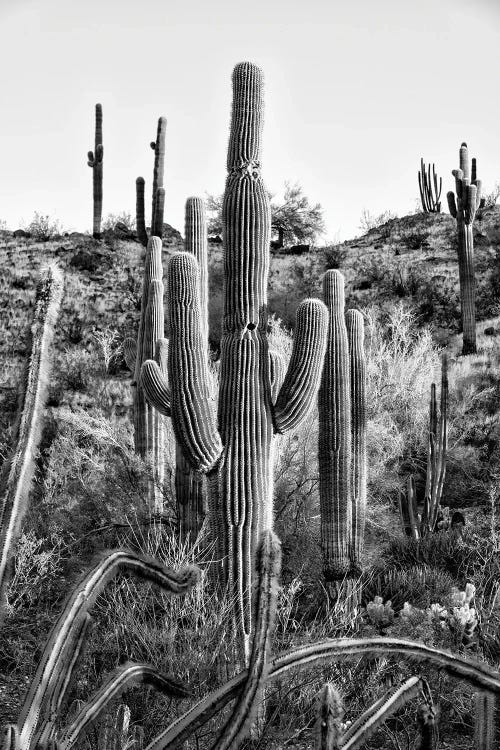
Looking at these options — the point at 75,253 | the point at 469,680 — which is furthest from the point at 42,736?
the point at 75,253

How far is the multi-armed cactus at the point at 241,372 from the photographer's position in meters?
6.85

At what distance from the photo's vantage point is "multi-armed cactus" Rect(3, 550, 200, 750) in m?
1.87

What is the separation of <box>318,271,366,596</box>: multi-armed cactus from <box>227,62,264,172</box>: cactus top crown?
2.24m

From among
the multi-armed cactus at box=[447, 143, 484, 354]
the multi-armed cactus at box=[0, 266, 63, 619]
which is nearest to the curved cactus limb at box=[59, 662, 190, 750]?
the multi-armed cactus at box=[0, 266, 63, 619]

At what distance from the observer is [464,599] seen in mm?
6453

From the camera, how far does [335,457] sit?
339 inches

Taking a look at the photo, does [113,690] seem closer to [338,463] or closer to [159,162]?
[338,463]

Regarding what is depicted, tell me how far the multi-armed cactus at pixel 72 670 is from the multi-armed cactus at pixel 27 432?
22 cm

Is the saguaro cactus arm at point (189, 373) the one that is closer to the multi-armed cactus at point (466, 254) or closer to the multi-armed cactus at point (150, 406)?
the multi-armed cactus at point (150, 406)

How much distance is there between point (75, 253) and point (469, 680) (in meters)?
26.7

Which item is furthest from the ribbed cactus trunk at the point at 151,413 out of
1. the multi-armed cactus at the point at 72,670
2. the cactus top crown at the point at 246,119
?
the multi-armed cactus at the point at 72,670

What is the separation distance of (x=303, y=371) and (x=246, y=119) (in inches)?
99.5

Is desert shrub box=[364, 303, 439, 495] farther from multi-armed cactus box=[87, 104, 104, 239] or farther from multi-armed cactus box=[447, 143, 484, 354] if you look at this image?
multi-armed cactus box=[87, 104, 104, 239]

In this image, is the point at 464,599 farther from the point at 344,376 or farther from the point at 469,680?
the point at 469,680
